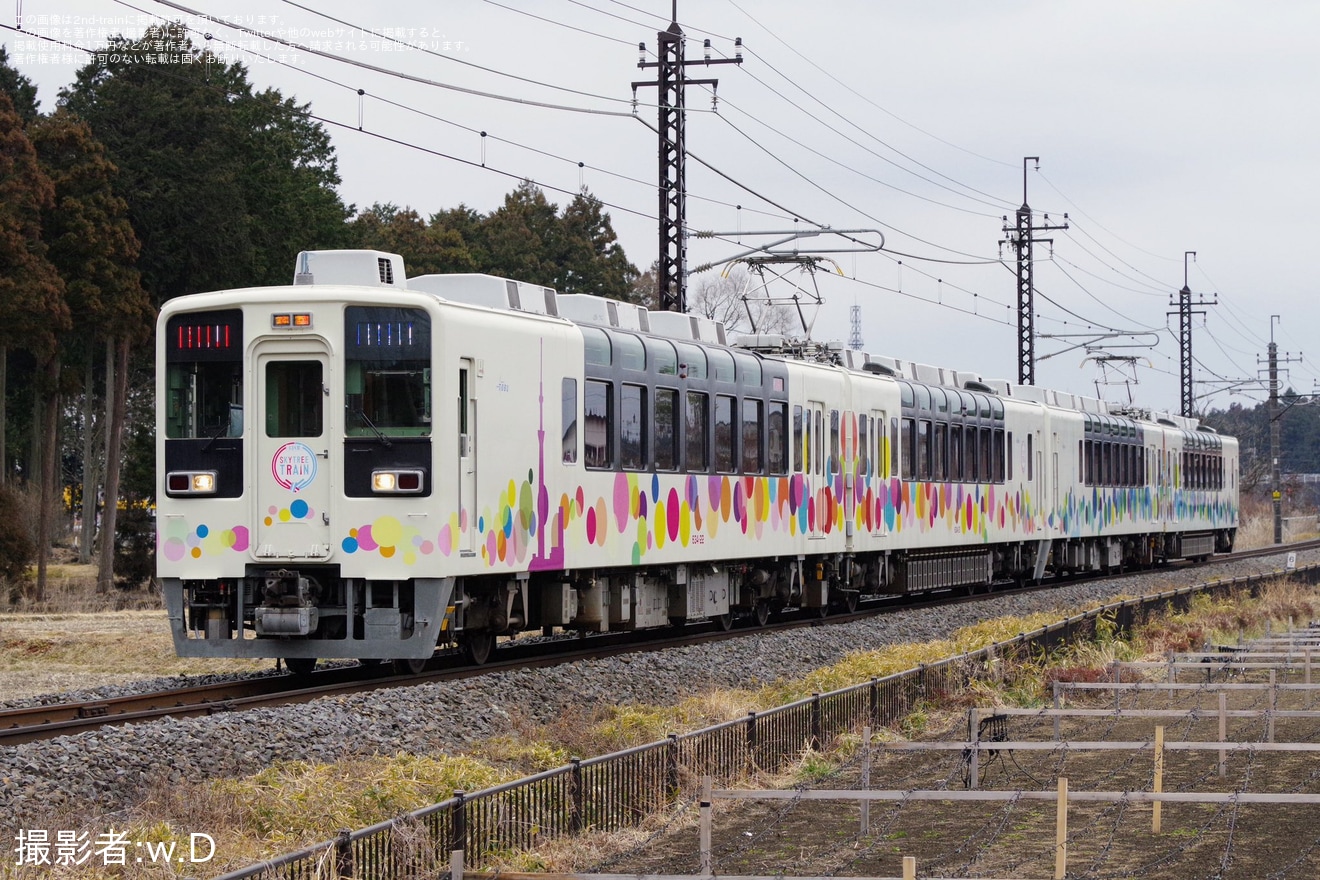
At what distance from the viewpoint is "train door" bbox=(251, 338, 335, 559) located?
561 inches

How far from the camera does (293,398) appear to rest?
1458 centimetres

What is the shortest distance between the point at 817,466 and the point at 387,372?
32.3 feet

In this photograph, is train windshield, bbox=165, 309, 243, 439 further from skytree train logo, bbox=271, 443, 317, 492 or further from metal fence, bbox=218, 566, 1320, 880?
metal fence, bbox=218, 566, 1320, 880

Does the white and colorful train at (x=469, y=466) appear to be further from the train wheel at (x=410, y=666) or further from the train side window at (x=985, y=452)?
the train side window at (x=985, y=452)

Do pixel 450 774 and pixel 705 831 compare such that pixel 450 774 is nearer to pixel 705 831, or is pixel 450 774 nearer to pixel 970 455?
pixel 705 831

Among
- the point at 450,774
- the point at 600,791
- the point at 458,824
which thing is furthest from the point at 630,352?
the point at 458,824

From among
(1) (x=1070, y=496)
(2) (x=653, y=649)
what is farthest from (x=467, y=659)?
(1) (x=1070, y=496)

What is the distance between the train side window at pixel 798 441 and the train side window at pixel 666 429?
3.73m

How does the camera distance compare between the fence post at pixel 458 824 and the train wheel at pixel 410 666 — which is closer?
the fence post at pixel 458 824

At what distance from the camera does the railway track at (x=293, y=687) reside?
40.5 ft

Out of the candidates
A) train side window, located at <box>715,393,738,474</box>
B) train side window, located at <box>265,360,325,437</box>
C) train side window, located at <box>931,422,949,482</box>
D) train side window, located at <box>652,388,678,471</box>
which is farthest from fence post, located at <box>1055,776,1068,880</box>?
train side window, located at <box>931,422,949,482</box>

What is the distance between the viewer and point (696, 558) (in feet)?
63.5

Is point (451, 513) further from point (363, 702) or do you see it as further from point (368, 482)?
point (363, 702)

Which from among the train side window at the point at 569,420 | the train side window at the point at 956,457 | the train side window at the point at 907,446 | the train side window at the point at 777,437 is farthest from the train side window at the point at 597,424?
the train side window at the point at 956,457
